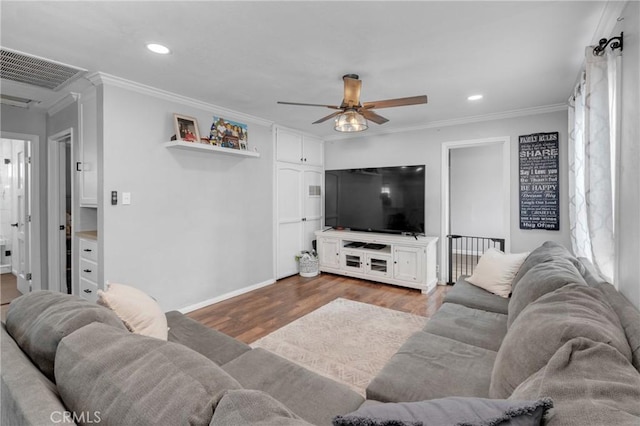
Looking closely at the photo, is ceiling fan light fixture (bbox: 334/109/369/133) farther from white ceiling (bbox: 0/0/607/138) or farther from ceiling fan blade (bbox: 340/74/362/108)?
white ceiling (bbox: 0/0/607/138)

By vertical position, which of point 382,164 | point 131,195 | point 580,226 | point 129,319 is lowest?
point 129,319

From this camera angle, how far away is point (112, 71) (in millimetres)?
2695

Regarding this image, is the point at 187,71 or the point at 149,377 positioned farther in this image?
the point at 187,71

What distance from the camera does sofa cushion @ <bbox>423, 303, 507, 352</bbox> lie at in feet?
6.17

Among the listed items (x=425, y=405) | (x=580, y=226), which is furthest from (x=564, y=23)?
(x=425, y=405)

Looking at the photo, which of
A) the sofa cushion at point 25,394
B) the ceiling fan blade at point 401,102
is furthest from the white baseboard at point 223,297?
the ceiling fan blade at point 401,102

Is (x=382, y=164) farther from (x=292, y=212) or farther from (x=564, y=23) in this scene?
(x=564, y=23)

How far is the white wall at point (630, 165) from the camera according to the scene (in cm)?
146

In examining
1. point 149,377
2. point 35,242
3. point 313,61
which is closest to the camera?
point 149,377

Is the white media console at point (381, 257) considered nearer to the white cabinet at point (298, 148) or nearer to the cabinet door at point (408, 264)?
the cabinet door at point (408, 264)

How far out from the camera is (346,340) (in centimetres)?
280

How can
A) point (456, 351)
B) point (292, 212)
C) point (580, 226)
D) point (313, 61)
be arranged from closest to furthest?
1. point (456, 351)
2. point (313, 61)
3. point (580, 226)
4. point (292, 212)

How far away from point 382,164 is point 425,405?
4554mm

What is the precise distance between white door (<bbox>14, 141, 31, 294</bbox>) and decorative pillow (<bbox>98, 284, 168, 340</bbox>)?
3.51 m
